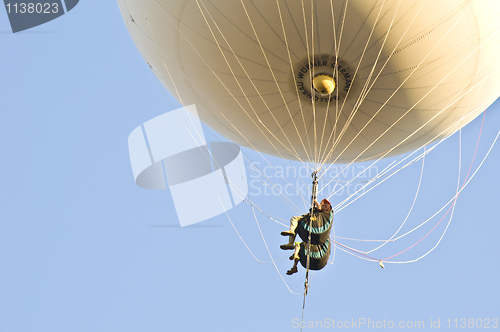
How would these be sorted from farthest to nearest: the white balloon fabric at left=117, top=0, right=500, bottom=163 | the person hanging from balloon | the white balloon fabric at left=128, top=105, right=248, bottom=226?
the white balloon fabric at left=128, top=105, right=248, bottom=226, the person hanging from balloon, the white balloon fabric at left=117, top=0, right=500, bottom=163

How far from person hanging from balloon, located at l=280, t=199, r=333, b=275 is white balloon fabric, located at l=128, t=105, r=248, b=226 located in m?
6.99

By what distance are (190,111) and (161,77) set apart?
828 millimetres

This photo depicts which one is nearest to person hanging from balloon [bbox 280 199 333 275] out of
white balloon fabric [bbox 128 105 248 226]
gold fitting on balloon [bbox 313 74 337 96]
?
gold fitting on balloon [bbox 313 74 337 96]

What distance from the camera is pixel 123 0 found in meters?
8.16

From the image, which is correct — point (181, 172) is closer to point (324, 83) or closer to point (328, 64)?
point (324, 83)

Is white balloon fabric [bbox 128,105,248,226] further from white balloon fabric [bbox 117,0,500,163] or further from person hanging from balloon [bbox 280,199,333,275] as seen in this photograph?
person hanging from balloon [bbox 280,199,333,275]

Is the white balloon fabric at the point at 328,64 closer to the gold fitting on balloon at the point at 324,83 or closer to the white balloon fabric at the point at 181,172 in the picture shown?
the gold fitting on balloon at the point at 324,83

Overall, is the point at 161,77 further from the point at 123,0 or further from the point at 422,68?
the point at 422,68

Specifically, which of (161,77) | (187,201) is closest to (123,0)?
(161,77)

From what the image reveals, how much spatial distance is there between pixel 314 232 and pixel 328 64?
254 centimetres

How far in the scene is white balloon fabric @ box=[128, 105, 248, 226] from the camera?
48.7 feet

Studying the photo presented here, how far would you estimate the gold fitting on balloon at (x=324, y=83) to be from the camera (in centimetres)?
759

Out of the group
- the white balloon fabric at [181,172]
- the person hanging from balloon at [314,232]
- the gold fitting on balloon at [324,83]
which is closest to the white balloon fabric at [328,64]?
the gold fitting on balloon at [324,83]

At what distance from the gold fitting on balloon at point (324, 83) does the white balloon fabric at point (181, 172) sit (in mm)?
6960
